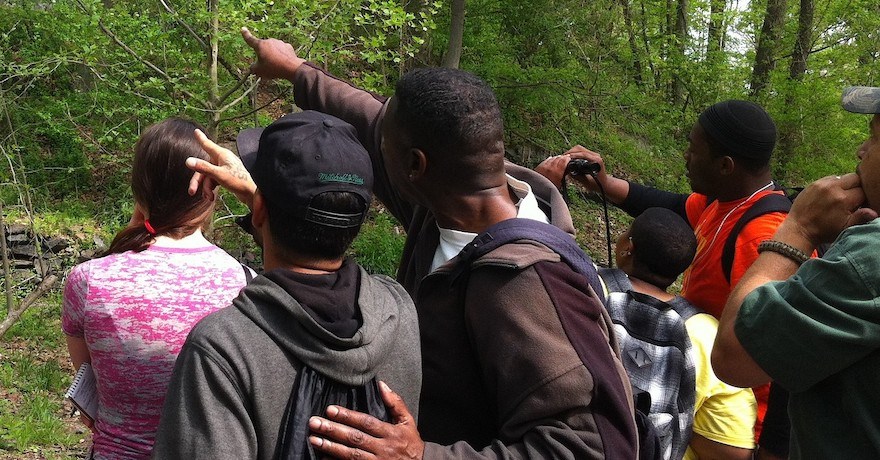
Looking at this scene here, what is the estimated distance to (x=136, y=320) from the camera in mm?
2170

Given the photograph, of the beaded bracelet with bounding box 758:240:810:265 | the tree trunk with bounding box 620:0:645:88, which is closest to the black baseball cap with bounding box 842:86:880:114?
the beaded bracelet with bounding box 758:240:810:265

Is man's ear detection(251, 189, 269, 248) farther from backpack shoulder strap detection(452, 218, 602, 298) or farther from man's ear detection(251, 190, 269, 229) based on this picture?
→ backpack shoulder strap detection(452, 218, 602, 298)

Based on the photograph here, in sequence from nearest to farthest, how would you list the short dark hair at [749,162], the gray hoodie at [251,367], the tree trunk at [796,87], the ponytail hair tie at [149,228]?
1. the gray hoodie at [251,367]
2. the ponytail hair tie at [149,228]
3. the short dark hair at [749,162]
4. the tree trunk at [796,87]

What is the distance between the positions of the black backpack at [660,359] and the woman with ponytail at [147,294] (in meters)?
1.43

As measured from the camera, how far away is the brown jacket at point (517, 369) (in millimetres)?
1659

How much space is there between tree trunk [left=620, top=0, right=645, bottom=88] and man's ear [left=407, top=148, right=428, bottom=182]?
1140 centimetres

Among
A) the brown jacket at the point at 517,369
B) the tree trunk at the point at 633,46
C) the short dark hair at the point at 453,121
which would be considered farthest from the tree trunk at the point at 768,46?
the brown jacket at the point at 517,369

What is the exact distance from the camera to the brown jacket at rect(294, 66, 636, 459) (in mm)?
1659

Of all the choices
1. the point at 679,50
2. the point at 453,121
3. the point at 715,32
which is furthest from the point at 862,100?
the point at 715,32

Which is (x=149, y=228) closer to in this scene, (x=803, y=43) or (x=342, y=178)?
(x=342, y=178)

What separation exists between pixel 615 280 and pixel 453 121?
137cm

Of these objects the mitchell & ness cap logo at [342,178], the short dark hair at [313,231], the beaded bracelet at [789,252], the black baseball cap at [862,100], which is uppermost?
the black baseball cap at [862,100]

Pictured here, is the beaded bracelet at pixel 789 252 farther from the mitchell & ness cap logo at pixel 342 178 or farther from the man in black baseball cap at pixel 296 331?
the mitchell & ness cap logo at pixel 342 178

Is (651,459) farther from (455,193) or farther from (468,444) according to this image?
(455,193)
